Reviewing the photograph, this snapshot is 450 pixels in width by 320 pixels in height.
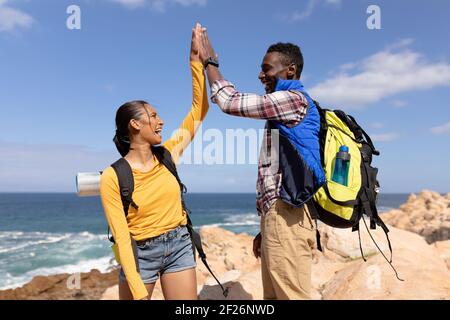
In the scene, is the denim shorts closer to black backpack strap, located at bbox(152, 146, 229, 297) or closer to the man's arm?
black backpack strap, located at bbox(152, 146, 229, 297)

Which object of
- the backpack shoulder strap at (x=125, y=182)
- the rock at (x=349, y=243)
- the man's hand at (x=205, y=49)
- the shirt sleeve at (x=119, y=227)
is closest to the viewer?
the shirt sleeve at (x=119, y=227)

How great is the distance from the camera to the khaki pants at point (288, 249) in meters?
2.67

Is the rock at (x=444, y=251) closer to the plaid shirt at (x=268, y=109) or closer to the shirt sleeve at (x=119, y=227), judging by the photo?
the plaid shirt at (x=268, y=109)

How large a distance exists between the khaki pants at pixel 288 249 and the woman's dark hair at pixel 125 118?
1.21 meters

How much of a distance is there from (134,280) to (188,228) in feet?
1.99

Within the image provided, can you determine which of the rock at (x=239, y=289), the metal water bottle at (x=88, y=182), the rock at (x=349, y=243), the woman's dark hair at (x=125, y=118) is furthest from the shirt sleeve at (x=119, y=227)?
the rock at (x=349, y=243)

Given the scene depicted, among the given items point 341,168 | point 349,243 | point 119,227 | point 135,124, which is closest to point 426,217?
point 349,243

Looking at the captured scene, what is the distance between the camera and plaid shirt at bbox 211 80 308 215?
255cm

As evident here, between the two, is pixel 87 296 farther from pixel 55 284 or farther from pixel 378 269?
pixel 378 269

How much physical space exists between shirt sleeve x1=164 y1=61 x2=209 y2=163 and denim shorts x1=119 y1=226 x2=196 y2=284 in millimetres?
642

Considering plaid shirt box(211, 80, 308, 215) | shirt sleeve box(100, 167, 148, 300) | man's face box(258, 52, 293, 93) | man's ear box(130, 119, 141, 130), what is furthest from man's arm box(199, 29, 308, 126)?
shirt sleeve box(100, 167, 148, 300)
